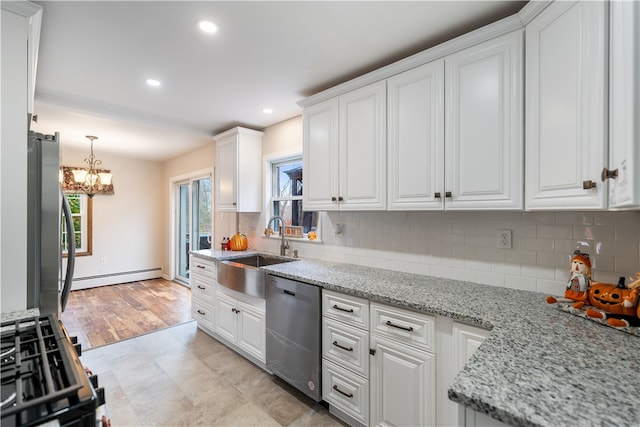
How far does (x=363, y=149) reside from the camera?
85.7 inches

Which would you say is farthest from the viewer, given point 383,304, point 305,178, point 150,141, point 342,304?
point 150,141

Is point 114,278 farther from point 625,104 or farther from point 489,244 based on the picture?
point 625,104

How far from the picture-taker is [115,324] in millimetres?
3559

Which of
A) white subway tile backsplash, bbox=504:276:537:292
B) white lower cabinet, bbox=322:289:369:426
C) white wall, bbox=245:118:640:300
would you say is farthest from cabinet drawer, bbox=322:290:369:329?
white subway tile backsplash, bbox=504:276:537:292

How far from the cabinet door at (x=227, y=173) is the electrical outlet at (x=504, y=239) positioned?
2.71 meters

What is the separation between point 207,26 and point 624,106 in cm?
201

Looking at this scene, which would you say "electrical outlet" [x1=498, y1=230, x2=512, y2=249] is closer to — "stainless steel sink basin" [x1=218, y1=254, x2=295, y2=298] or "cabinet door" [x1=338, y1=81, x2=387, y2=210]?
"cabinet door" [x1=338, y1=81, x2=387, y2=210]

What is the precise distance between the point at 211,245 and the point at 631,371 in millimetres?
4730

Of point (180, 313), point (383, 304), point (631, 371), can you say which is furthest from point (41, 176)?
point (180, 313)

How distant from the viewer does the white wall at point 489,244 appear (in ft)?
4.82

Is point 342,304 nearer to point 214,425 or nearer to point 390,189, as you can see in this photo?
point 390,189

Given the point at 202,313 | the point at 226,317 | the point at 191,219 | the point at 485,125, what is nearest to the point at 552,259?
the point at 485,125

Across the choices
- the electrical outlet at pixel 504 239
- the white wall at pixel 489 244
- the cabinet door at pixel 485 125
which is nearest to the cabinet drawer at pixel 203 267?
the white wall at pixel 489 244

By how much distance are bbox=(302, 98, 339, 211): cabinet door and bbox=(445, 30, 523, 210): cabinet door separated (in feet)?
2.95
